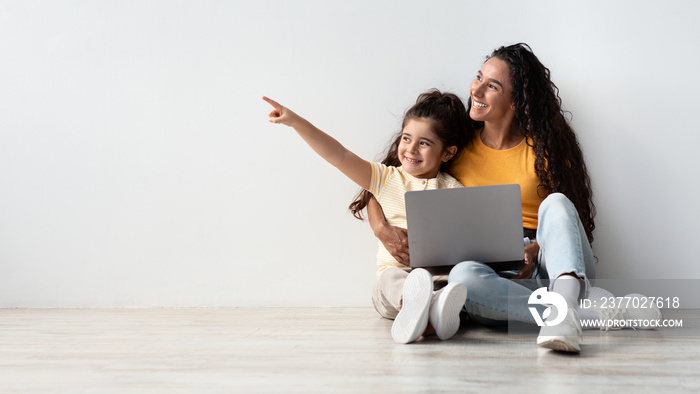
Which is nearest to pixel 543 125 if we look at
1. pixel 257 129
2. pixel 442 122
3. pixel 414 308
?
pixel 442 122

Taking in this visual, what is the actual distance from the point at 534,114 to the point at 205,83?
3.94 ft

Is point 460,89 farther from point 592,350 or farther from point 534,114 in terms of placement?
point 592,350

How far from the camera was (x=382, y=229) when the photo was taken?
2.01 metres

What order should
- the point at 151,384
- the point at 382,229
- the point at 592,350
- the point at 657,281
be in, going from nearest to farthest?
the point at 151,384, the point at 592,350, the point at 382,229, the point at 657,281

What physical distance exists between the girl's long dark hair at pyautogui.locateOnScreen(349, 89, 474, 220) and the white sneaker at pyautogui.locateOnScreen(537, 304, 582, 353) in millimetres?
799

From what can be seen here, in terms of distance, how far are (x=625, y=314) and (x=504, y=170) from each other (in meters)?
0.59

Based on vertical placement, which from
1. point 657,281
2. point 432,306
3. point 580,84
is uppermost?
point 580,84

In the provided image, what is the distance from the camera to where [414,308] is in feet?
5.19

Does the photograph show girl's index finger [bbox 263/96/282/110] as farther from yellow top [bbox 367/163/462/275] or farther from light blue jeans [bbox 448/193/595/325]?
light blue jeans [bbox 448/193/595/325]

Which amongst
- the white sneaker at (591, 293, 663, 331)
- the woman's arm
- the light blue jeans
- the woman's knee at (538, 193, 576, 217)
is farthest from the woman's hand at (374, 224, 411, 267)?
the white sneaker at (591, 293, 663, 331)

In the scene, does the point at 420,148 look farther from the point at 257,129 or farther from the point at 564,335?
the point at 564,335

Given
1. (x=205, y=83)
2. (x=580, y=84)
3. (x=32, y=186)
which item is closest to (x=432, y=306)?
(x=580, y=84)

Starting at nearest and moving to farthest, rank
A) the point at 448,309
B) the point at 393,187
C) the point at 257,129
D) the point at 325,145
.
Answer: the point at 448,309, the point at 325,145, the point at 393,187, the point at 257,129

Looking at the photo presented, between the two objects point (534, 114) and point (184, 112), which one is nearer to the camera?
point (534, 114)
